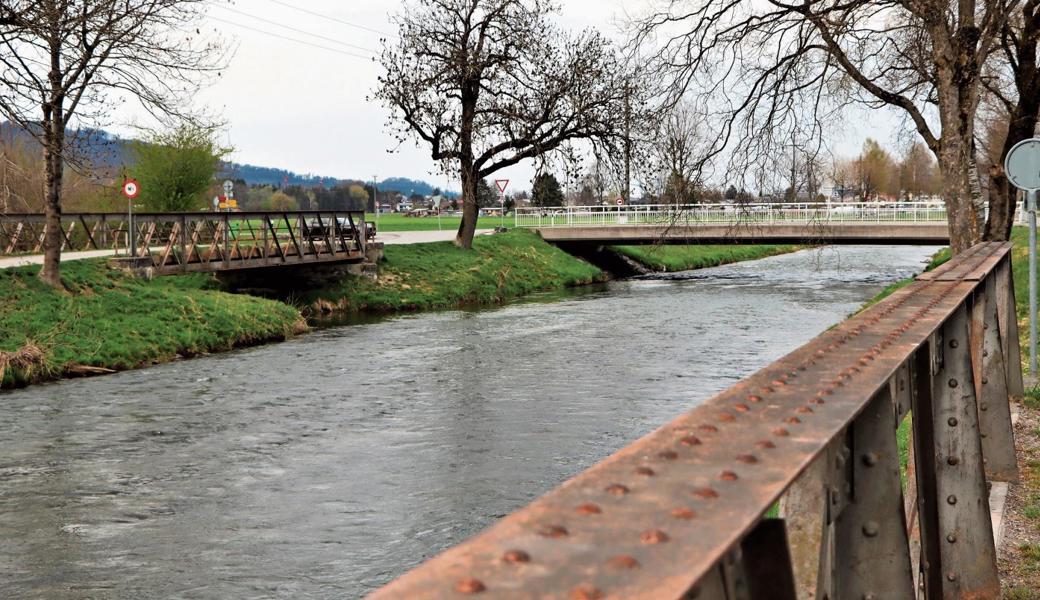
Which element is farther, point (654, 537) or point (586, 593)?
point (654, 537)

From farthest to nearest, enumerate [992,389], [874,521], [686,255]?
[686,255] < [992,389] < [874,521]

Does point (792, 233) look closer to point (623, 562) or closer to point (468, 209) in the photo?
point (468, 209)

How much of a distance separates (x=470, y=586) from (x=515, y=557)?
103 millimetres

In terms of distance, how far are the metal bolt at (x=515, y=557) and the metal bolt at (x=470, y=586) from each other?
7cm

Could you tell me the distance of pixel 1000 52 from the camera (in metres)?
24.7

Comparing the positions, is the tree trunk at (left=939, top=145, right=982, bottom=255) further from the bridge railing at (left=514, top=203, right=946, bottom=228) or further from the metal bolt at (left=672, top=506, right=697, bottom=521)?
the bridge railing at (left=514, top=203, right=946, bottom=228)

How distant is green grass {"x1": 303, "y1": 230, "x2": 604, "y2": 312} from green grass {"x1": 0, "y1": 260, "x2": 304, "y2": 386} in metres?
5.46

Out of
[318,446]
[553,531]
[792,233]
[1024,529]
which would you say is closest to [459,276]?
[792,233]

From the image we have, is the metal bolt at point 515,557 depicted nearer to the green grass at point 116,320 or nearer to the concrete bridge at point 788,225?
the green grass at point 116,320

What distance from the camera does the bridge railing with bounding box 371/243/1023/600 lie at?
1.26 m

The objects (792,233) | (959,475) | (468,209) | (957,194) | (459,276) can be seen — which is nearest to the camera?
(959,475)

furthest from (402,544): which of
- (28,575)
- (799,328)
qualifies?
(799,328)

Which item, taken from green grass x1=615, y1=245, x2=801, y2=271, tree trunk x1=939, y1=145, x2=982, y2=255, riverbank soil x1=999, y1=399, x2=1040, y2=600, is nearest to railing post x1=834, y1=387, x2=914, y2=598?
riverbank soil x1=999, y1=399, x2=1040, y2=600

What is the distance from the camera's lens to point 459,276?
35.4 meters
